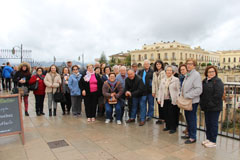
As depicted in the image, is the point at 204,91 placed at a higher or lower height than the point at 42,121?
higher

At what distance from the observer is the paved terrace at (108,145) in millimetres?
3707

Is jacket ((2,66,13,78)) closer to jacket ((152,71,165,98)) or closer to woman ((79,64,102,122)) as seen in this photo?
woman ((79,64,102,122))

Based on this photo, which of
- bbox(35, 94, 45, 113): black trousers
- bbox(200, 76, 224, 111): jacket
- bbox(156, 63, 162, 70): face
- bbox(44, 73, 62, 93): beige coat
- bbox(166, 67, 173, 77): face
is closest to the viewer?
bbox(200, 76, 224, 111): jacket

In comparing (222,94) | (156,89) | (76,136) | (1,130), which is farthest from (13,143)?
(222,94)

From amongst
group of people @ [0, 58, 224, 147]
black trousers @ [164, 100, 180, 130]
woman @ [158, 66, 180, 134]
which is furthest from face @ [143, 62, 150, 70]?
black trousers @ [164, 100, 180, 130]

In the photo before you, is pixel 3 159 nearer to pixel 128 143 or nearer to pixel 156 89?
pixel 128 143

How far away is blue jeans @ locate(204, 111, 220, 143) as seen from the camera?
411 centimetres

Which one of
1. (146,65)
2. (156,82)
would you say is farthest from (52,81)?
(156,82)

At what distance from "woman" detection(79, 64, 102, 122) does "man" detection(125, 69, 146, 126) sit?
1061 mm

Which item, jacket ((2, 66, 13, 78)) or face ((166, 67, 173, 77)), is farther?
jacket ((2, 66, 13, 78))

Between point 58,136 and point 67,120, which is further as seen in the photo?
point 67,120

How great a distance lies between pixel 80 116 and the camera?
22.4ft

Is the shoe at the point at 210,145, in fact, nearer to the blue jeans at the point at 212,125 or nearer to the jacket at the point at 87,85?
the blue jeans at the point at 212,125

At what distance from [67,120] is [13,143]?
204cm
